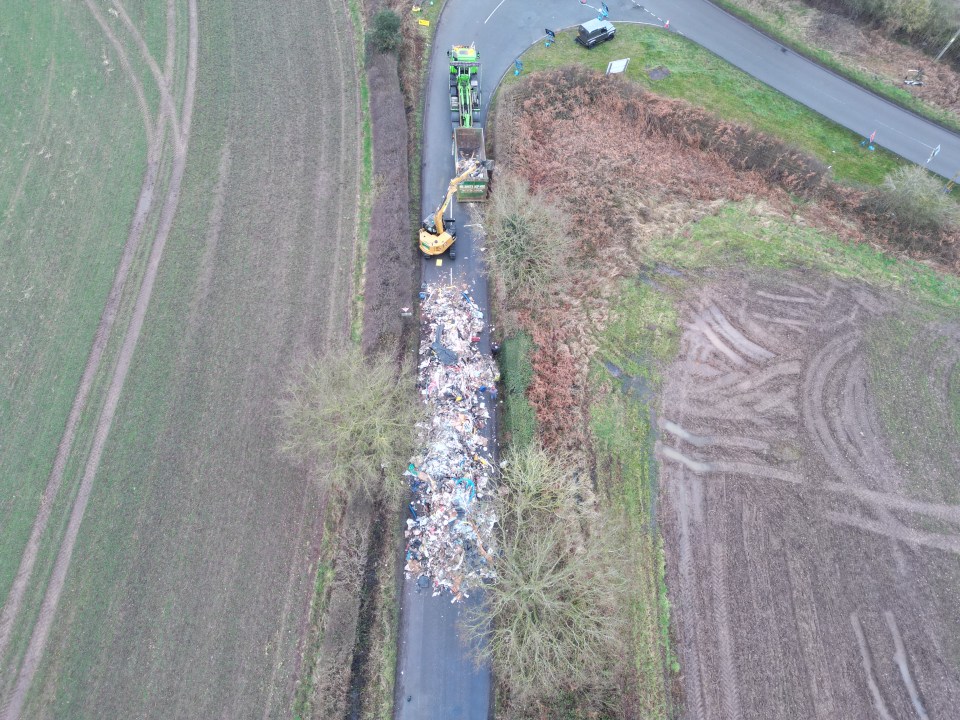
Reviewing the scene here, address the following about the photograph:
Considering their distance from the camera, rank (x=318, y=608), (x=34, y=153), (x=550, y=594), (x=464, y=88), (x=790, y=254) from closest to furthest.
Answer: (x=550, y=594) → (x=318, y=608) → (x=790, y=254) → (x=34, y=153) → (x=464, y=88)

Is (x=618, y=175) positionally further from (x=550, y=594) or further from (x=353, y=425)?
(x=550, y=594)

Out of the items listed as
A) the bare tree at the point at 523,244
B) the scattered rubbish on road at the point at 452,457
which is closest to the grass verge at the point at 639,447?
the bare tree at the point at 523,244

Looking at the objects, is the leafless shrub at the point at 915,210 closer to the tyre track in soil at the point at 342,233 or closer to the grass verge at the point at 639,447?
the grass verge at the point at 639,447

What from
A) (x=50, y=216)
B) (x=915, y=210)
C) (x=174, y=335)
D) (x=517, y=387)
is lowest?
(x=174, y=335)

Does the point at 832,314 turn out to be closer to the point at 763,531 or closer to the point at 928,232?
the point at 928,232

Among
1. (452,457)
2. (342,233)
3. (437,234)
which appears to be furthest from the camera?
(342,233)

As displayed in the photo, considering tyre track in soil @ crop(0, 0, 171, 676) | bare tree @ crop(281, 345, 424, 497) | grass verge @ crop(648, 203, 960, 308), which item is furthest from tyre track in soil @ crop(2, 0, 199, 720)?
grass verge @ crop(648, 203, 960, 308)

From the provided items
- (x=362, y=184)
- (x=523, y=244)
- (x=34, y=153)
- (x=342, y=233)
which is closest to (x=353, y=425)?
(x=523, y=244)

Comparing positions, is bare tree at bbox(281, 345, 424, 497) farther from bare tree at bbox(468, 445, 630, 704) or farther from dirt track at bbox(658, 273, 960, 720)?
dirt track at bbox(658, 273, 960, 720)
